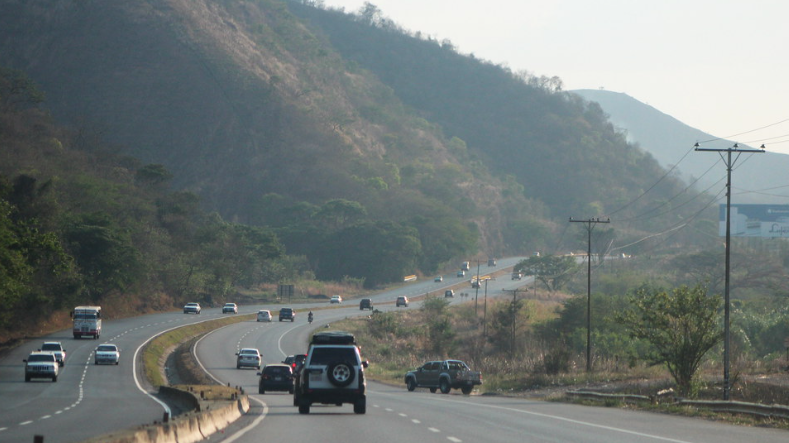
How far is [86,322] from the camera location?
71.7 m

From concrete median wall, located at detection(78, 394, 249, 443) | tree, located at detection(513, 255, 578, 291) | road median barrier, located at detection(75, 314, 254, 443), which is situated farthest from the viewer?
tree, located at detection(513, 255, 578, 291)

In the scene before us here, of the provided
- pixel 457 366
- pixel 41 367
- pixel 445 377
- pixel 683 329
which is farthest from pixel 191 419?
pixel 41 367

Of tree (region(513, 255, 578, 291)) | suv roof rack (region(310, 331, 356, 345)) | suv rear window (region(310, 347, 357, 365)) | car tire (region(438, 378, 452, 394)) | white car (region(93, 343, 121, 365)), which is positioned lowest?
white car (region(93, 343, 121, 365))

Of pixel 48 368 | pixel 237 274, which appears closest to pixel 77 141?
pixel 237 274

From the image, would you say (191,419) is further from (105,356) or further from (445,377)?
(105,356)

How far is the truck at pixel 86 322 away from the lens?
235 ft

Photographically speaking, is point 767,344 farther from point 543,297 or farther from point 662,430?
point 662,430

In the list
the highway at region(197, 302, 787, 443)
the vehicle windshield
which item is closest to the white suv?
the highway at region(197, 302, 787, 443)

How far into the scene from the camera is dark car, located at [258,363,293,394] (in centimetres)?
4116

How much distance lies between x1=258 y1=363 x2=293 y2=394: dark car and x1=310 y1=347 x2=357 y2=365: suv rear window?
1771cm

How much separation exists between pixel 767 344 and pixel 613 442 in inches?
2586

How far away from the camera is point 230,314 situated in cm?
9838

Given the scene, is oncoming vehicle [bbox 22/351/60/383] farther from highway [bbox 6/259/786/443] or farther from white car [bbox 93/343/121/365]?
white car [bbox 93/343/121/365]

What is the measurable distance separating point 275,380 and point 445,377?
8.38 metres
